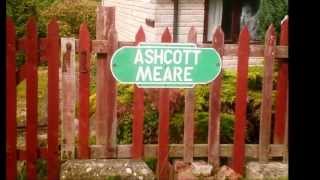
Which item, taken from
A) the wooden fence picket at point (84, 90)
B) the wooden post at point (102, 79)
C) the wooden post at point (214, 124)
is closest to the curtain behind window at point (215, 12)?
the wooden post at point (214, 124)

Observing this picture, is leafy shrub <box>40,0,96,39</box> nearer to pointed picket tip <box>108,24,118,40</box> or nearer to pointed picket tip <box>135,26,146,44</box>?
pointed picket tip <box>108,24,118,40</box>

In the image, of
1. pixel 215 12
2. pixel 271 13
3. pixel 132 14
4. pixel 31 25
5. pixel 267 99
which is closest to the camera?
pixel 31 25

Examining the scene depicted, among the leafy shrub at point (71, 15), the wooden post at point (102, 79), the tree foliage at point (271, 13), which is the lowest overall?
the wooden post at point (102, 79)

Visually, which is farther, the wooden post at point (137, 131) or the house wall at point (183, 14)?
the house wall at point (183, 14)

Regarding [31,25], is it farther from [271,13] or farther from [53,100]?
[271,13]

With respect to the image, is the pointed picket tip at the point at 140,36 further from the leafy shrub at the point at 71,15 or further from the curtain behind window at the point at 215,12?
the curtain behind window at the point at 215,12

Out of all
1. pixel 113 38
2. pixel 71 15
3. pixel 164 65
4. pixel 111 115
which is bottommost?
pixel 111 115

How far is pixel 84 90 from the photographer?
9.37ft

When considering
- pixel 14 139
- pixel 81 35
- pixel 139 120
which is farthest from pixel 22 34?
pixel 139 120

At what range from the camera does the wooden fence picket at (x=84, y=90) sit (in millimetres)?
2787

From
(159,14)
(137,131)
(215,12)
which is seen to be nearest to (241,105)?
(137,131)

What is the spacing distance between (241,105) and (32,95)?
42.8 inches

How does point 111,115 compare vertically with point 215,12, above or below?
below

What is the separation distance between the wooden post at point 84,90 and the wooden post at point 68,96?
0.12 ft
